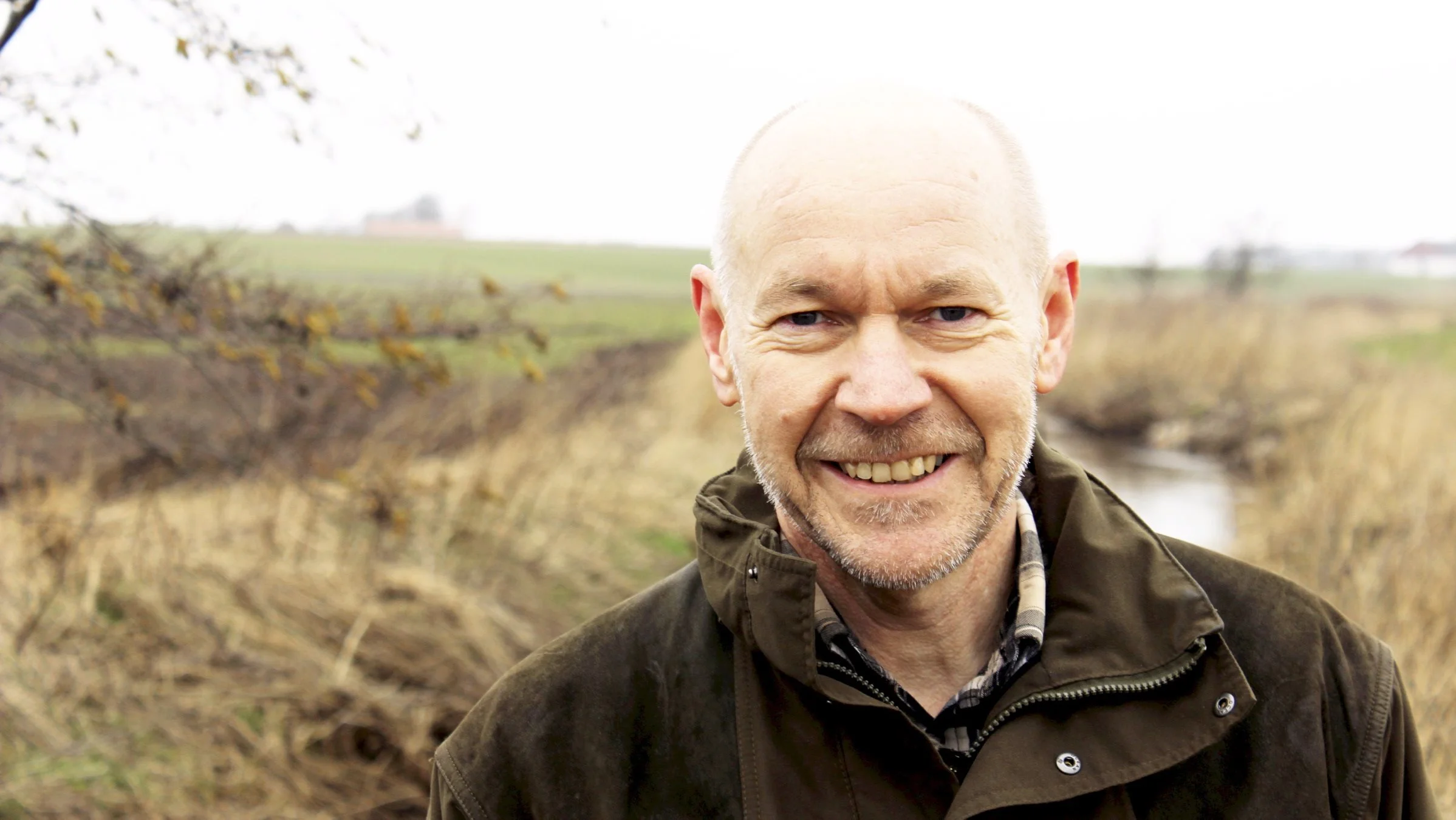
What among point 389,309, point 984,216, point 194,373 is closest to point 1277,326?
point 194,373

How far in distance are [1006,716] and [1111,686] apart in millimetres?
158

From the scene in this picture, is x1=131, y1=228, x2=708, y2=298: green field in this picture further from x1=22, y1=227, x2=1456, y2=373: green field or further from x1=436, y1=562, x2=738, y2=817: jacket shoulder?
x1=436, y1=562, x2=738, y2=817: jacket shoulder

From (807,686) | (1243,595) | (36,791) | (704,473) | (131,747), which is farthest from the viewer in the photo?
(704,473)

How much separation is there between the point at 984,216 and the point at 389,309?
303 centimetres

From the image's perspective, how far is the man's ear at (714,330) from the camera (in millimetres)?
1855

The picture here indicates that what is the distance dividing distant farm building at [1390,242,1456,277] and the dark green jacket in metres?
104

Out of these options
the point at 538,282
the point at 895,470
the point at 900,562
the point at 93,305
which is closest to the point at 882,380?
the point at 895,470

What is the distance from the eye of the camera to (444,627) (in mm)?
5512

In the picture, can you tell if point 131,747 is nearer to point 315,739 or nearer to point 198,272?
point 315,739

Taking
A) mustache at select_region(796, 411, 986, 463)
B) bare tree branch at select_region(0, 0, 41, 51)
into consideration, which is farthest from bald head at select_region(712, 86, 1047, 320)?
bare tree branch at select_region(0, 0, 41, 51)

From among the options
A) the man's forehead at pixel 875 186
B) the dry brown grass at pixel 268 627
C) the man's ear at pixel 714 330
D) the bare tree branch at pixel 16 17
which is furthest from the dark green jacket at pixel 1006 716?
the dry brown grass at pixel 268 627

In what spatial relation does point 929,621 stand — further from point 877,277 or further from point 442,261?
point 442,261

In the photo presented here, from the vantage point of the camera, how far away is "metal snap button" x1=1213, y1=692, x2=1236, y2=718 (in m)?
1.55

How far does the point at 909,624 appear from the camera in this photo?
176cm
